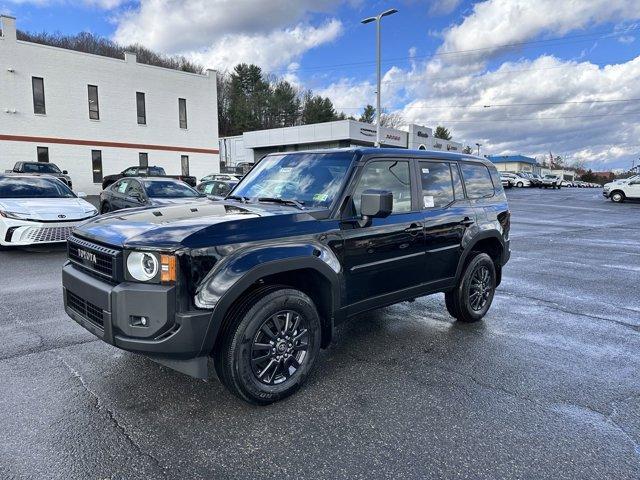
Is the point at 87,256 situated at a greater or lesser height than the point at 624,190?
lesser

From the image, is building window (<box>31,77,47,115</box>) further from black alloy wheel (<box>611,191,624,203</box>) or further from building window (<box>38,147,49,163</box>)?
black alloy wheel (<box>611,191,624,203</box>)

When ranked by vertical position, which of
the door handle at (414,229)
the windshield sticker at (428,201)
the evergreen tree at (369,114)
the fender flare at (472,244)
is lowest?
the fender flare at (472,244)

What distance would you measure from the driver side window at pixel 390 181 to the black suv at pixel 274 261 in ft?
0.04

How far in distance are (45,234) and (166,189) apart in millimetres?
3058

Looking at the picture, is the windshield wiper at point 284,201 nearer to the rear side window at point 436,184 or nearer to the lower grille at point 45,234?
the rear side window at point 436,184

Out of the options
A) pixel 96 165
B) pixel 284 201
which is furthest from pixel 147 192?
pixel 96 165

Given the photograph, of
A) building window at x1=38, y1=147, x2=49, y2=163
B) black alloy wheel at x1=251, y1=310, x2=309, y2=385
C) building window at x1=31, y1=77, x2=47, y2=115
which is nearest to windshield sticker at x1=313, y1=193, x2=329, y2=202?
black alloy wheel at x1=251, y1=310, x2=309, y2=385

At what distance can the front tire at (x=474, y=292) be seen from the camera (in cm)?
520

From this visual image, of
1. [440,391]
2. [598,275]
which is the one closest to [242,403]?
[440,391]

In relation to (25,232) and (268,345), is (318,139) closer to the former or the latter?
(25,232)

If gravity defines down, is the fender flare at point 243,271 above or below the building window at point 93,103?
below

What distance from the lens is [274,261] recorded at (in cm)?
330

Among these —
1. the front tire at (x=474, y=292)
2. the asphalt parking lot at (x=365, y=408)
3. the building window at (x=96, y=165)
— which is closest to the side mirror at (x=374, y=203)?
the asphalt parking lot at (x=365, y=408)

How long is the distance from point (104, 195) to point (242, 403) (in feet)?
38.3
